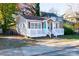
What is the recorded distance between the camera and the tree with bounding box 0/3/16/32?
458 cm

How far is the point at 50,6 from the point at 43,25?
0.22 metres

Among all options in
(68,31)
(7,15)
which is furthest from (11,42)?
(68,31)

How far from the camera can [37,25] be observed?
4.59 m

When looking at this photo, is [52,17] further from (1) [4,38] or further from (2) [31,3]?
(1) [4,38]

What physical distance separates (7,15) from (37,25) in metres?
0.35

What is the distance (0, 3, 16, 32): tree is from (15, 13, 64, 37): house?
74 millimetres

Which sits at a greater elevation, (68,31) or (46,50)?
(68,31)

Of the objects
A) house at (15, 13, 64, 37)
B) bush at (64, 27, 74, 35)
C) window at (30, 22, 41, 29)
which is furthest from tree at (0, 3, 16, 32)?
bush at (64, 27, 74, 35)

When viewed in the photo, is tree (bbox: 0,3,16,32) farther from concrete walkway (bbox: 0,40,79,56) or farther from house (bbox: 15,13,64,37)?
concrete walkway (bbox: 0,40,79,56)

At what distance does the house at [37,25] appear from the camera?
458 centimetres

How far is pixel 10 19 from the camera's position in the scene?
15.0 feet

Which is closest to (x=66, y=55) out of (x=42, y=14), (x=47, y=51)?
(x=47, y=51)

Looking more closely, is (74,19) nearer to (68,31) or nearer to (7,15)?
(68,31)

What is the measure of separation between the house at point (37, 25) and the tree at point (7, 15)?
0.24 feet
